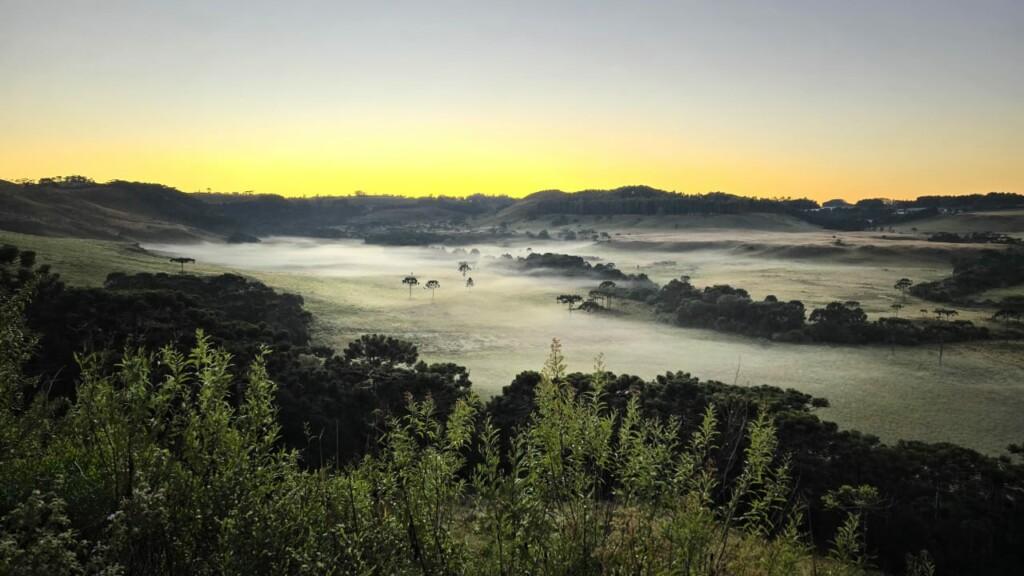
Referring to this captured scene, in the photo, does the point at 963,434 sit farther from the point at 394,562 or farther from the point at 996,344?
the point at 394,562

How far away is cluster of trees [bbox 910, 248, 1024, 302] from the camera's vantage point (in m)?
115

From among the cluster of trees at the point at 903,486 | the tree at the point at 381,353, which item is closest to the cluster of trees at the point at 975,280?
the cluster of trees at the point at 903,486

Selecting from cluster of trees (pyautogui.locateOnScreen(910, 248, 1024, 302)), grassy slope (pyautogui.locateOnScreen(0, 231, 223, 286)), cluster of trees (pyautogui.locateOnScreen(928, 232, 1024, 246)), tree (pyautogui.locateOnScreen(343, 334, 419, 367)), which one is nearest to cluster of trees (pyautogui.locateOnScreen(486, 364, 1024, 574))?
tree (pyautogui.locateOnScreen(343, 334, 419, 367))

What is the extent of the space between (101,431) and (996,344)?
9544 cm

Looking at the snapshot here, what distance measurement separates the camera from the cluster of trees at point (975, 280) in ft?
376

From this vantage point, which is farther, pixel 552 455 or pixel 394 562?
pixel 552 455

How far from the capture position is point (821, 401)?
154 ft

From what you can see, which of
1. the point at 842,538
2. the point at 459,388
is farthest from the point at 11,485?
the point at 459,388

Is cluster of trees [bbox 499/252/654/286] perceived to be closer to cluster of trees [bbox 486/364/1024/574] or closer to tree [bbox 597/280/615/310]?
tree [bbox 597/280/615/310]

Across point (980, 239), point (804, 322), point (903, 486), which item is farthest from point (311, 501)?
point (980, 239)

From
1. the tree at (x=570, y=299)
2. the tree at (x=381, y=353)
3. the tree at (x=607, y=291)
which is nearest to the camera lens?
the tree at (x=381, y=353)

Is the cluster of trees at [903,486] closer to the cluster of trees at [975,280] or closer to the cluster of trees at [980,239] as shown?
the cluster of trees at [975,280]

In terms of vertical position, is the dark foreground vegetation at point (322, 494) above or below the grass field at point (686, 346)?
above

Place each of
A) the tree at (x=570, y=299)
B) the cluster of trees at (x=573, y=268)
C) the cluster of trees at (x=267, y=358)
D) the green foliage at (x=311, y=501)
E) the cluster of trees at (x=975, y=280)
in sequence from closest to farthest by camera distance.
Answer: the green foliage at (x=311, y=501)
the cluster of trees at (x=267, y=358)
the tree at (x=570, y=299)
the cluster of trees at (x=975, y=280)
the cluster of trees at (x=573, y=268)
